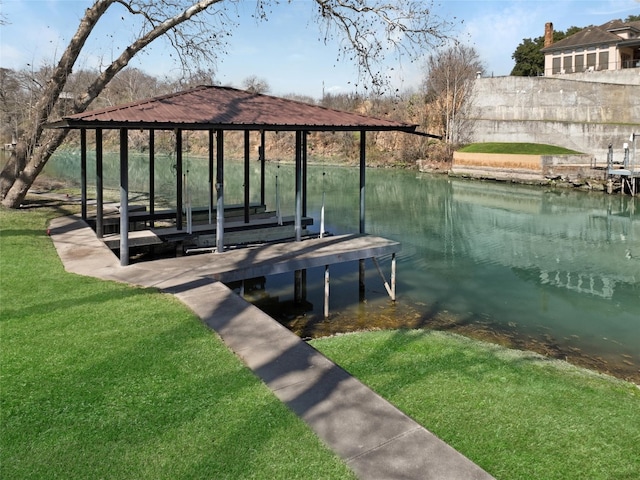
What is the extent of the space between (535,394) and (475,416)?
3.38ft

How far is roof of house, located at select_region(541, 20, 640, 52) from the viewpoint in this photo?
142ft

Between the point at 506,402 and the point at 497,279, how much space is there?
8.22 metres

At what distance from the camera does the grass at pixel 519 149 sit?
1484 inches

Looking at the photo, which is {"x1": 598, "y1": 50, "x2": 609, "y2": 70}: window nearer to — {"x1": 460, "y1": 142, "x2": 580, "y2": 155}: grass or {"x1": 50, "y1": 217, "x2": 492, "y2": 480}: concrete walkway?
{"x1": 460, "y1": 142, "x2": 580, "y2": 155}: grass

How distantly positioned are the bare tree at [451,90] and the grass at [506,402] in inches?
1588

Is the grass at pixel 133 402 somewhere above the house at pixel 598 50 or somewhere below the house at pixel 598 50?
below

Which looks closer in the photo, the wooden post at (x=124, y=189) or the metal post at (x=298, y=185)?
the wooden post at (x=124, y=189)

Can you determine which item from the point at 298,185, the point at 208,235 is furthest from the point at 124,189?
the point at 298,185

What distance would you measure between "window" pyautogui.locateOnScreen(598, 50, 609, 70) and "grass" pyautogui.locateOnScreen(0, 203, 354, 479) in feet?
150

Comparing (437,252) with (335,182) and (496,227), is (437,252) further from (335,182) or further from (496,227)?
(335,182)

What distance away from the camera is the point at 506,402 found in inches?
215

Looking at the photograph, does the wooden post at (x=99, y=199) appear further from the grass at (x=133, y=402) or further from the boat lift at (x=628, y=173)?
the boat lift at (x=628, y=173)

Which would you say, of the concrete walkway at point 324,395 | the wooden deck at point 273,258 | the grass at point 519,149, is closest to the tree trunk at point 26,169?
the wooden deck at point 273,258

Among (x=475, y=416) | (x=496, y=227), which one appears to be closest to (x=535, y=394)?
(x=475, y=416)
